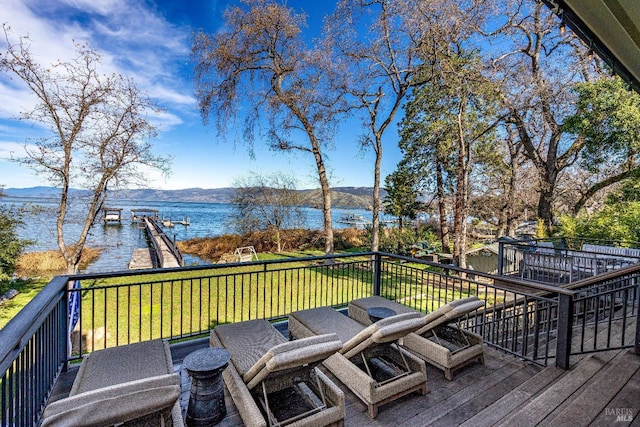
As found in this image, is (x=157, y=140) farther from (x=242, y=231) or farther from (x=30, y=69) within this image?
(x=242, y=231)

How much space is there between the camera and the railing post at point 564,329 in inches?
119

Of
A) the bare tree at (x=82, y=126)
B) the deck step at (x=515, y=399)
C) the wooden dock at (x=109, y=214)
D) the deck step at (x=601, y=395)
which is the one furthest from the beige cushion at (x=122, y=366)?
the wooden dock at (x=109, y=214)

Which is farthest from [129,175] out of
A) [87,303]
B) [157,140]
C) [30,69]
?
[87,303]

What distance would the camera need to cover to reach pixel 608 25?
277 cm

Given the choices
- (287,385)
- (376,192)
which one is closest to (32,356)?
(287,385)

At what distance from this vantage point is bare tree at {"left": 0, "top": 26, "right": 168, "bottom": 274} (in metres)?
7.22

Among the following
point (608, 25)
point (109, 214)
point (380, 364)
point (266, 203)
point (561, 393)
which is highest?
point (608, 25)

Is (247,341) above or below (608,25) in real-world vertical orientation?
below

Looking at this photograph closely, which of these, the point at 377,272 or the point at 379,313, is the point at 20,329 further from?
the point at 377,272

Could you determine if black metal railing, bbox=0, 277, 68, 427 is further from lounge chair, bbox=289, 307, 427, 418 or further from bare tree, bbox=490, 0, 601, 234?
bare tree, bbox=490, 0, 601, 234

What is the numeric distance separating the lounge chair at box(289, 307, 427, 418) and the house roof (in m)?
2.99

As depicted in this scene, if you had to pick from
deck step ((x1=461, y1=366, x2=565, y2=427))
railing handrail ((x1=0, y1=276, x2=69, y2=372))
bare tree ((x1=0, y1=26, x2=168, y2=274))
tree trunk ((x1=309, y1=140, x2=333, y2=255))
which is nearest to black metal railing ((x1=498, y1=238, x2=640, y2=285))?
deck step ((x1=461, y1=366, x2=565, y2=427))

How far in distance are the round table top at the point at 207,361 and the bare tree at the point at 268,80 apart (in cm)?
1028

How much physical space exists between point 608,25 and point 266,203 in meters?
15.4
